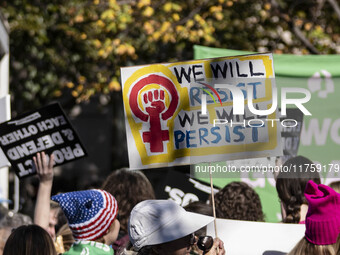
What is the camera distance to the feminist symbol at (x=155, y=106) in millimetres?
4434

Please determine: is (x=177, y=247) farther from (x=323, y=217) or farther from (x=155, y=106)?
(x=155, y=106)

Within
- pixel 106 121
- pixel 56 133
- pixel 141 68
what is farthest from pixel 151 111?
pixel 106 121

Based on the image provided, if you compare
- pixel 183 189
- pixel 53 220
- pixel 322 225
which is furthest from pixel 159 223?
pixel 183 189

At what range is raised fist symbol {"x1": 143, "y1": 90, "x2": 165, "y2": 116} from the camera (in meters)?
4.45

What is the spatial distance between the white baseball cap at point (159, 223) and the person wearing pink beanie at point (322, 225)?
475mm

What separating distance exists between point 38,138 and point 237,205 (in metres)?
1.47

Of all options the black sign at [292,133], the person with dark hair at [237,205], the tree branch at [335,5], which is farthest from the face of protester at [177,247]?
the tree branch at [335,5]

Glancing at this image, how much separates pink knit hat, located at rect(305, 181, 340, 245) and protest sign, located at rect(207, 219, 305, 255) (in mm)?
704

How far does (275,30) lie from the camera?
11.0 m

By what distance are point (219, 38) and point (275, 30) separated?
2.67 ft

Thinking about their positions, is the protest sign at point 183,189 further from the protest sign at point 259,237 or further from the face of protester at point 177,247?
the face of protester at point 177,247

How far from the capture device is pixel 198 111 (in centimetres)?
447

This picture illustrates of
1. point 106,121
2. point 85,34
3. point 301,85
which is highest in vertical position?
point 85,34

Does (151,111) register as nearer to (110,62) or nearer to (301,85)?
(301,85)
